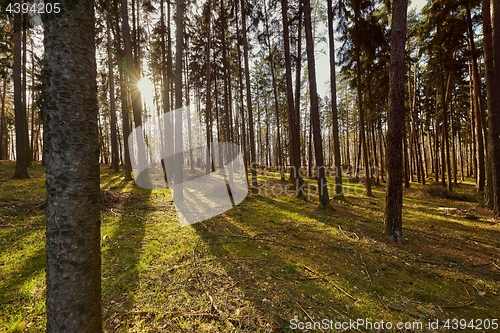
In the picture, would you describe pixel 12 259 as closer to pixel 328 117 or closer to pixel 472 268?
pixel 472 268

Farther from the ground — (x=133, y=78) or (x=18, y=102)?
(x=133, y=78)

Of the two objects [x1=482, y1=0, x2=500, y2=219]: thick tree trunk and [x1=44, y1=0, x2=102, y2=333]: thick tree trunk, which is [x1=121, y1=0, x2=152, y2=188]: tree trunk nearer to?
[x1=44, y1=0, x2=102, y2=333]: thick tree trunk

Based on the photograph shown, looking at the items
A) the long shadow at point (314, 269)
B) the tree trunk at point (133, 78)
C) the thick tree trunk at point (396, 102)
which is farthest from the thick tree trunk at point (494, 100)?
the tree trunk at point (133, 78)

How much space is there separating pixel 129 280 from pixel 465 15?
→ 706 inches

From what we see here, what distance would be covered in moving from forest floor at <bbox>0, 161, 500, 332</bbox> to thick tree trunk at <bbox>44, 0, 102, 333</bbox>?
148 centimetres

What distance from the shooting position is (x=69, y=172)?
66.7 inches

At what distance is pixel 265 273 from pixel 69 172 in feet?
11.8

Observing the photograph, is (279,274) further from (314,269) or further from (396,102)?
(396,102)

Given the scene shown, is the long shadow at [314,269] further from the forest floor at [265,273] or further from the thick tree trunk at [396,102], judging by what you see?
the thick tree trunk at [396,102]

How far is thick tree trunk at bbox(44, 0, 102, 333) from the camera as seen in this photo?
168 centimetres

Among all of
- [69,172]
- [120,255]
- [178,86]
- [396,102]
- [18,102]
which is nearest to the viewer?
[69,172]

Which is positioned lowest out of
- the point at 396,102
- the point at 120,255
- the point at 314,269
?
the point at 314,269

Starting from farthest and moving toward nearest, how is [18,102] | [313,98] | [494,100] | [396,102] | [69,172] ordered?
[18,102] → [313,98] → [494,100] → [396,102] → [69,172]

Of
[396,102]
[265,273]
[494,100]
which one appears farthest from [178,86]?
[494,100]
